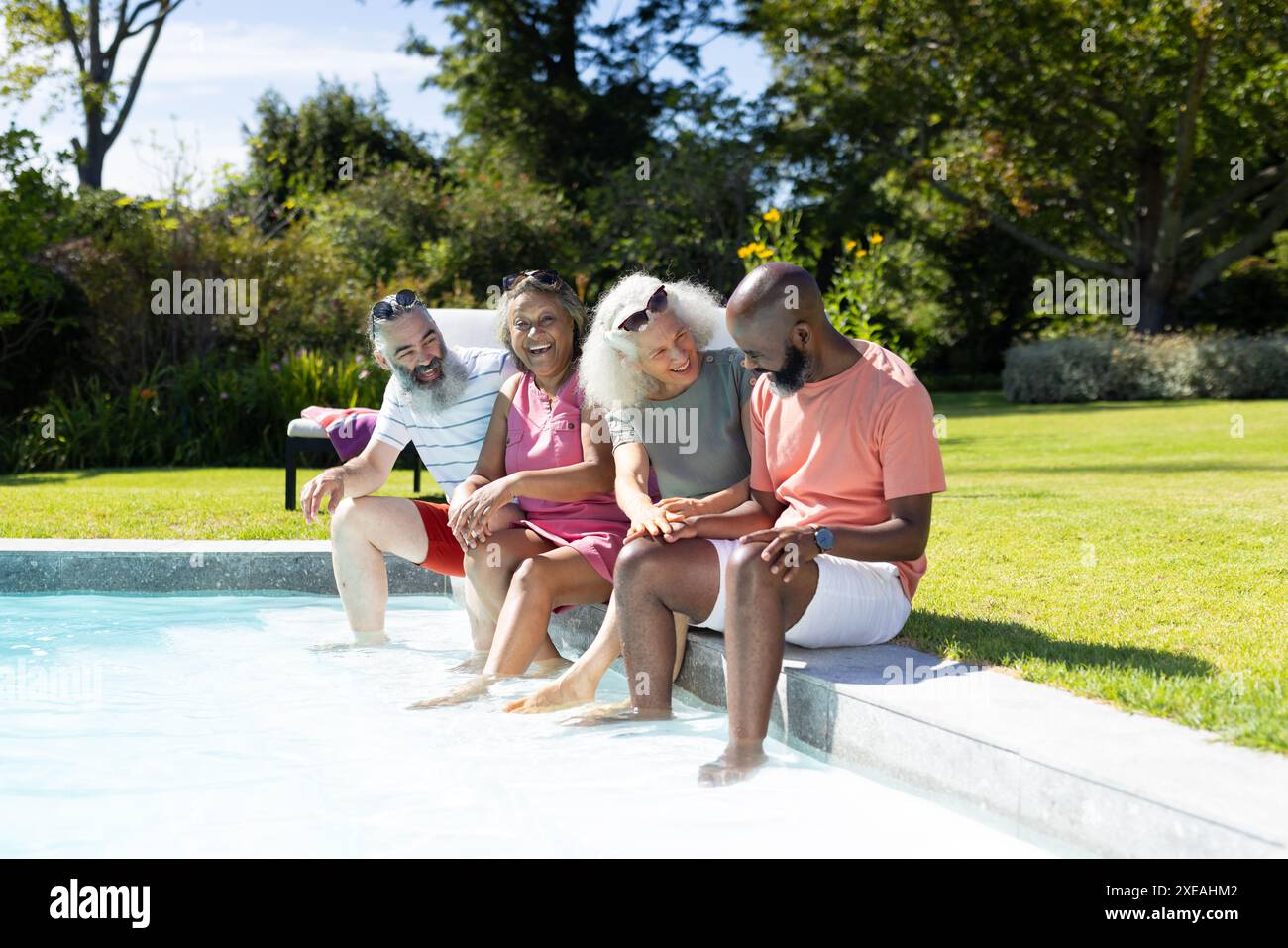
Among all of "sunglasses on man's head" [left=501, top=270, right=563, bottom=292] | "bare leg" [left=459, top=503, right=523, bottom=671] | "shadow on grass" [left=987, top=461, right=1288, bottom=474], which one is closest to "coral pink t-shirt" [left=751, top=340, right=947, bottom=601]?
"sunglasses on man's head" [left=501, top=270, right=563, bottom=292]

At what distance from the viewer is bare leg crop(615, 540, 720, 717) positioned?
3.64 m

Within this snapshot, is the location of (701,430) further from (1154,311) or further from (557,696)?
(1154,311)

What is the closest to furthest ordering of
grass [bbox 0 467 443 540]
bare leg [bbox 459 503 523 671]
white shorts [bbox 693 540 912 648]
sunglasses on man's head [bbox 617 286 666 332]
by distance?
white shorts [bbox 693 540 912 648] < sunglasses on man's head [bbox 617 286 666 332] < bare leg [bbox 459 503 523 671] < grass [bbox 0 467 443 540]

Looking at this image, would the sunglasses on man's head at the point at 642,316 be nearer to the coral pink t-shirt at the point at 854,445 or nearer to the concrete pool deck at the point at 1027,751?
the coral pink t-shirt at the point at 854,445

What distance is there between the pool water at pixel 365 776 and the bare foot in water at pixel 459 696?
0.06m

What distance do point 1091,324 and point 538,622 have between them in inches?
1128

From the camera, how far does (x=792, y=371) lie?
3.54 m

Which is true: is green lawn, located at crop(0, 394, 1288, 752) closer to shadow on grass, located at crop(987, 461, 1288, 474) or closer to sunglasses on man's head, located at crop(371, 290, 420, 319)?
shadow on grass, located at crop(987, 461, 1288, 474)

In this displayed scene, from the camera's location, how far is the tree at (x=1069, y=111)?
71.4 ft

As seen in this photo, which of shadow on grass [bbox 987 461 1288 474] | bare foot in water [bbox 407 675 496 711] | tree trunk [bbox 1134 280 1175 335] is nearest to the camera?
bare foot in water [bbox 407 675 496 711]

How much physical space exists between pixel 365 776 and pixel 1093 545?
3835 millimetres

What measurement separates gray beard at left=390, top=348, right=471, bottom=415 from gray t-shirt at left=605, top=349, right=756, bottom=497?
0.98 m

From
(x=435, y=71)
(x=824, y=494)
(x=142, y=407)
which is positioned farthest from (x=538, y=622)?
(x=435, y=71)

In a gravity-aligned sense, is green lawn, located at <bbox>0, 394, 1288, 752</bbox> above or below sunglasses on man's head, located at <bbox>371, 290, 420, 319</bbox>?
below
